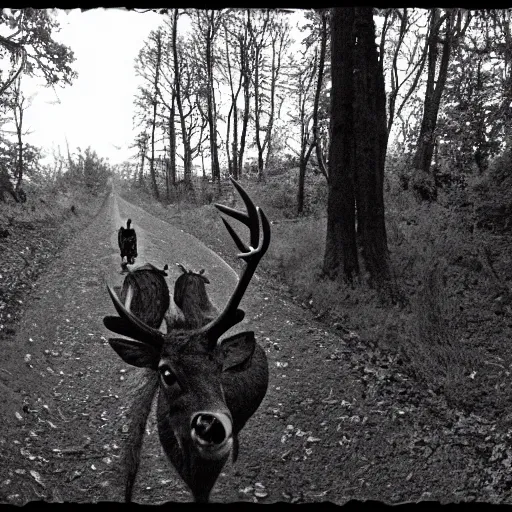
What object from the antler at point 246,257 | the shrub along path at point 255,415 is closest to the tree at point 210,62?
the shrub along path at point 255,415

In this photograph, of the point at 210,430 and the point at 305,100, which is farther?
the point at 305,100

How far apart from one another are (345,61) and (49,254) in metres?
5.52

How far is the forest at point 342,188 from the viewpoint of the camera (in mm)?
4277

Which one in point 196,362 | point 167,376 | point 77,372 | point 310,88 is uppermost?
point 310,88

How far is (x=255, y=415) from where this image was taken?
14.2 ft

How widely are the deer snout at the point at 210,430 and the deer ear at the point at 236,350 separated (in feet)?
1.90

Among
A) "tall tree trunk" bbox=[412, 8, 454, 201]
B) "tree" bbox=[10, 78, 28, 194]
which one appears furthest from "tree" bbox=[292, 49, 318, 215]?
"tree" bbox=[10, 78, 28, 194]

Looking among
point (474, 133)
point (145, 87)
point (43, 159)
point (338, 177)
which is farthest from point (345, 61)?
point (43, 159)

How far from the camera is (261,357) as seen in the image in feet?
14.6

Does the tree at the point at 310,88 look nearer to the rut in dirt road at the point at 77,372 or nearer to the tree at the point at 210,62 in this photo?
the tree at the point at 210,62

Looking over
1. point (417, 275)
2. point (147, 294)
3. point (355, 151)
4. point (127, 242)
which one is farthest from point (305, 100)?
point (147, 294)

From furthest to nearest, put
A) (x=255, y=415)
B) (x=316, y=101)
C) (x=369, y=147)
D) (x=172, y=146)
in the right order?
1. (x=316, y=101)
2. (x=369, y=147)
3. (x=172, y=146)
4. (x=255, y=415)

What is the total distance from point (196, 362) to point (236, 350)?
1.23 ft

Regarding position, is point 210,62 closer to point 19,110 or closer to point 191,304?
point 19,110
